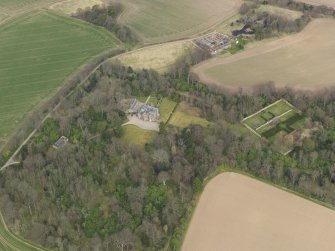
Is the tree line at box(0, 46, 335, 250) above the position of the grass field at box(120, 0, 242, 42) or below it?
below

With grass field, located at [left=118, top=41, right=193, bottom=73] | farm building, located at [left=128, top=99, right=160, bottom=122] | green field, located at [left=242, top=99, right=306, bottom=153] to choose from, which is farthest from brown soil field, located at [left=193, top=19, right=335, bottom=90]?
farm building, located at [left=128, top=99, right=160, bottom=122]

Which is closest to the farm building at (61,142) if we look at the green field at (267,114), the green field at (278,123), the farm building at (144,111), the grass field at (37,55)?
the grass field at (37,55)

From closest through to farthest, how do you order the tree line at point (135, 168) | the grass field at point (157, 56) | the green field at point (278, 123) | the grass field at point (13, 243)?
the grass field at point (13, 243) < the tree line at point (135, 168) < the green field at point (278, 123) < the grass field at point (157, 56)

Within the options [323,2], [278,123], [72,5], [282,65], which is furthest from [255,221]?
[72,5]

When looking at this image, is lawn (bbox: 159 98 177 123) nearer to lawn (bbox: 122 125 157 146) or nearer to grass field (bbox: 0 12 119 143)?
lawn (bbox: 122 125 157 146)

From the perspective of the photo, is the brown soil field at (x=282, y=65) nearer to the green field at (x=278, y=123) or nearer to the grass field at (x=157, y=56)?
the grass field at (x=157, y=56)

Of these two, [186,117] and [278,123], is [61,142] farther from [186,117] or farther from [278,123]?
[278,123]

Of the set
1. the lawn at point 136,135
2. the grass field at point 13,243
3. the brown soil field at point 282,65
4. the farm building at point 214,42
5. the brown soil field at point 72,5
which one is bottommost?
the grass field at point 13,243
